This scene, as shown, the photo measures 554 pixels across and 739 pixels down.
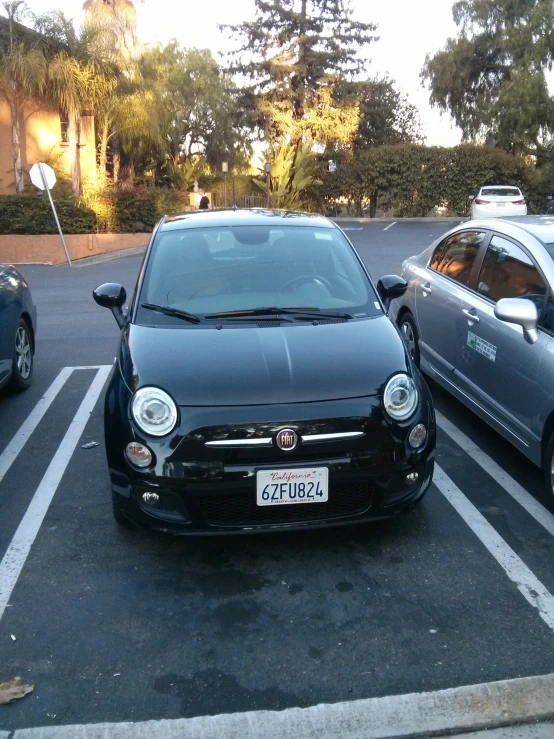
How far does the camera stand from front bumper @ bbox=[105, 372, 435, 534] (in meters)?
3.61

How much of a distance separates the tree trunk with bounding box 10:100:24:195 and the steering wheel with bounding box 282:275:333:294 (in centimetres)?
2067

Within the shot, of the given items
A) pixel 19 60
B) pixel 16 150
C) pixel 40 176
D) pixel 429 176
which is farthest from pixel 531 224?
pixel 429 176

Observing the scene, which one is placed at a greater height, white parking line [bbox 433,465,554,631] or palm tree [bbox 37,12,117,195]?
palm tree [bbox 37,12,117,195]

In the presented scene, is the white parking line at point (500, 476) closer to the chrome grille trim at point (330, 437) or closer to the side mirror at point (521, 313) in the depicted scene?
the side mirror at point (521, 313)

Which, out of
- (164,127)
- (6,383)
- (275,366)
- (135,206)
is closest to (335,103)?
(164,127)

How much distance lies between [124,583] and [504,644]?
1.76m

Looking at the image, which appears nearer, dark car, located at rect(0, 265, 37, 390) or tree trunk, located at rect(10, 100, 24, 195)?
dark car, located at rect(0, 265, 37, 390)

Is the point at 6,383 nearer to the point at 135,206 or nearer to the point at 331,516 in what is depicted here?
the point at 331,516

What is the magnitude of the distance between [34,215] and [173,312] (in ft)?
58.8

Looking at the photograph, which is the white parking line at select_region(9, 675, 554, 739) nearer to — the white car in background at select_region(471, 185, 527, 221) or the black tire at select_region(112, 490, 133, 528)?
the black tire at select_region(112, 490, 133, 528)

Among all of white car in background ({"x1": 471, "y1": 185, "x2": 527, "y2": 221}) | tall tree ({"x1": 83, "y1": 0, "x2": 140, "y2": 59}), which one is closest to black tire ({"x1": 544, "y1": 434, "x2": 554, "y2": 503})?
white car in background ({"x1": 471, "y1": 185, "x2": 527, "y2": 221})

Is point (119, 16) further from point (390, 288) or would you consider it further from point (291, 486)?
point (291, 486)

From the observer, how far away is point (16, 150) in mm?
23375

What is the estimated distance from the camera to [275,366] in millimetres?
3891
